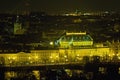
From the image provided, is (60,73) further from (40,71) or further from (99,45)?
(99,45)

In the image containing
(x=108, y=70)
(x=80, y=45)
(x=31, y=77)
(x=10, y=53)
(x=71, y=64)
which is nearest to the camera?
(x=31, y=77)

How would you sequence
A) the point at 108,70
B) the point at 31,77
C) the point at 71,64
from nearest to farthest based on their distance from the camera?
the point at 31,77, the point at 108,70, the point at 71,64

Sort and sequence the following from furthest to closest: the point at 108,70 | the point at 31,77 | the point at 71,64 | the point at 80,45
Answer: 1. the point at 80,45
2. the point at 71,64
3. the point at 108,70
4. the point at 31,77

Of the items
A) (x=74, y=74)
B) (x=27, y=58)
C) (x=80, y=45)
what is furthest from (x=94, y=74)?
(x=80, y=45)

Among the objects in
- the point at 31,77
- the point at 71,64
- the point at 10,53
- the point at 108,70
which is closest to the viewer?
the point at 31,77

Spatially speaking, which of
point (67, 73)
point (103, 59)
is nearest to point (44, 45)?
point (103, 59)

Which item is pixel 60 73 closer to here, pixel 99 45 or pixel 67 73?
pixel 67 73

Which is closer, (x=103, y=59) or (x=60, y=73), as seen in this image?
(x=60, y=73)

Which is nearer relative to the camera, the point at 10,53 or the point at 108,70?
the point at 108,70
